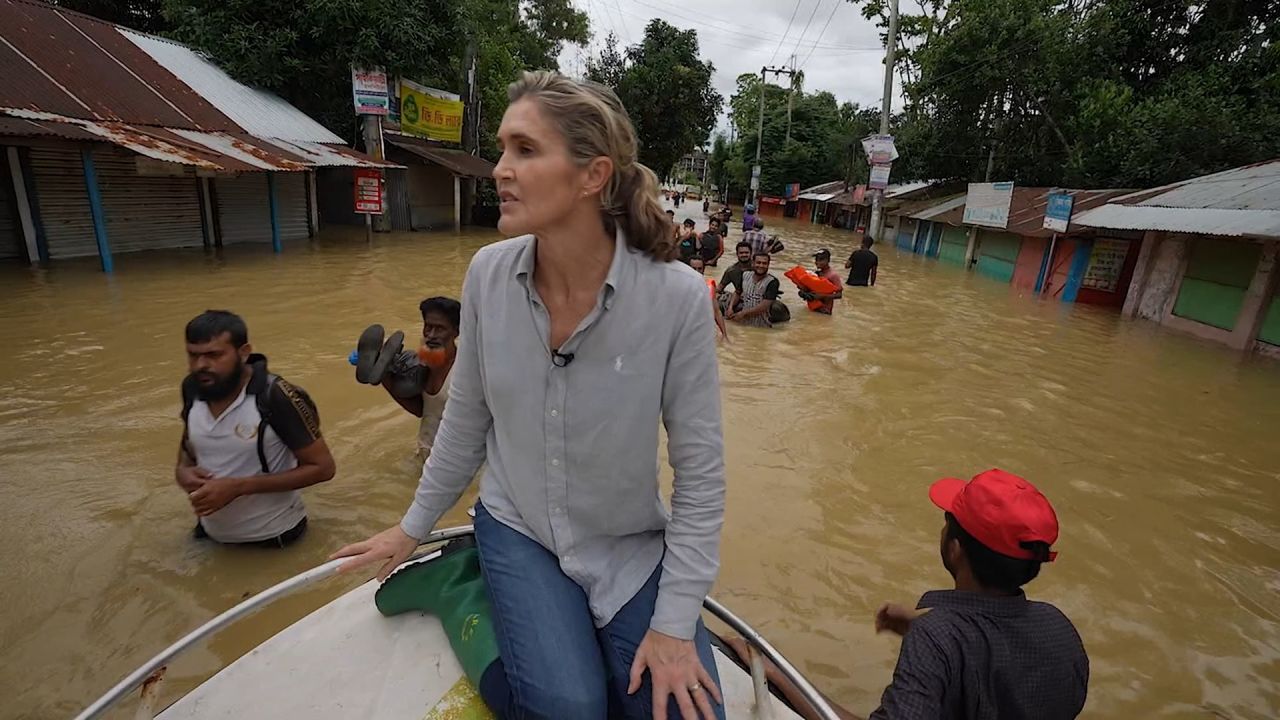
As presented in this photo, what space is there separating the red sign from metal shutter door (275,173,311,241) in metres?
1.58

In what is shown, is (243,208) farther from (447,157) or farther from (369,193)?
(447,157)

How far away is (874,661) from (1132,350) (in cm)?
964

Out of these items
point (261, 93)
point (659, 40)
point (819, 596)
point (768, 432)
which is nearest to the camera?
point (819, 596)

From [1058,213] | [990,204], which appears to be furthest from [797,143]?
[1058,213]

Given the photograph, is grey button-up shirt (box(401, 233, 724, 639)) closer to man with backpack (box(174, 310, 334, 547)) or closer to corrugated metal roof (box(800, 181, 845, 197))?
man with backpack (box(174, 310, 334, 547))

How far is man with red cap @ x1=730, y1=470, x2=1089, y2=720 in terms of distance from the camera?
1.66 m

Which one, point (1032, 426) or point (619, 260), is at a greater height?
point (619, 260)

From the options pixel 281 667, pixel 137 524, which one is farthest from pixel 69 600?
pixel 281 667

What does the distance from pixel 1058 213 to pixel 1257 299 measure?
14.6 feet

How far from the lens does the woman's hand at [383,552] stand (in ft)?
5.32

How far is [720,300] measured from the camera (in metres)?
9.59

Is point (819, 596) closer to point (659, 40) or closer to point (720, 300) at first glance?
point (720, 300)

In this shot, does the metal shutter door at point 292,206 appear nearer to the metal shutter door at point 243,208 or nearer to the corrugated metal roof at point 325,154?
the metal shutter door at point 243,208

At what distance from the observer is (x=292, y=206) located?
16.3 metres
